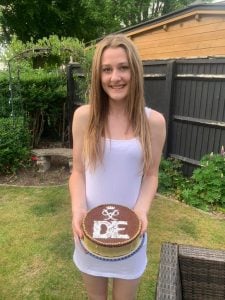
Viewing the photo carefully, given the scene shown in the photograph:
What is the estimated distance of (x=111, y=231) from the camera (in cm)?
143

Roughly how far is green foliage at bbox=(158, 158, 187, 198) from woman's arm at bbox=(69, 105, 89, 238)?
3.72 m

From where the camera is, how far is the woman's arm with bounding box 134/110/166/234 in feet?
5.52

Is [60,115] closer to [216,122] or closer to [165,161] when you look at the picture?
[165,161]

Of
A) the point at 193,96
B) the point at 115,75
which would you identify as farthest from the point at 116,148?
the point at 193,96

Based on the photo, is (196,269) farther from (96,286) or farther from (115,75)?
(115,75)

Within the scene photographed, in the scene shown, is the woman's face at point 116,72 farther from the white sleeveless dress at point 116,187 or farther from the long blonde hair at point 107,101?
the white sleeveless dress at point 116,187

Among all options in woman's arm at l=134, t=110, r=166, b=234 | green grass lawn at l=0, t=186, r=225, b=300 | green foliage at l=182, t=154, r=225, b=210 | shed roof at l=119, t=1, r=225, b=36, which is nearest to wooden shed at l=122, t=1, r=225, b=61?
shed roof at l=119, t=1, r=225, b=36

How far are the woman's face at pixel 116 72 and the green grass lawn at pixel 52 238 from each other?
208 cm

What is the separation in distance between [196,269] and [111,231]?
57 centimetres

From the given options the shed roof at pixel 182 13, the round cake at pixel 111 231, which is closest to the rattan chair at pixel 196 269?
the round cake at pixel 111 231

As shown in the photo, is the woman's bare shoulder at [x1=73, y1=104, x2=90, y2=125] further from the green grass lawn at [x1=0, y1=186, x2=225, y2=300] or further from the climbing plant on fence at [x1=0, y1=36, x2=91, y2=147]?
the climbing plant on fence at [x1=0, y1=36, x2=91, y2=147]

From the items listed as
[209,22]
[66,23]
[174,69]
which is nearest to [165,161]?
[174,69]

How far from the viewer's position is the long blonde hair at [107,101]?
5.17 ft

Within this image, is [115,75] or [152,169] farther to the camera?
[152,169]
